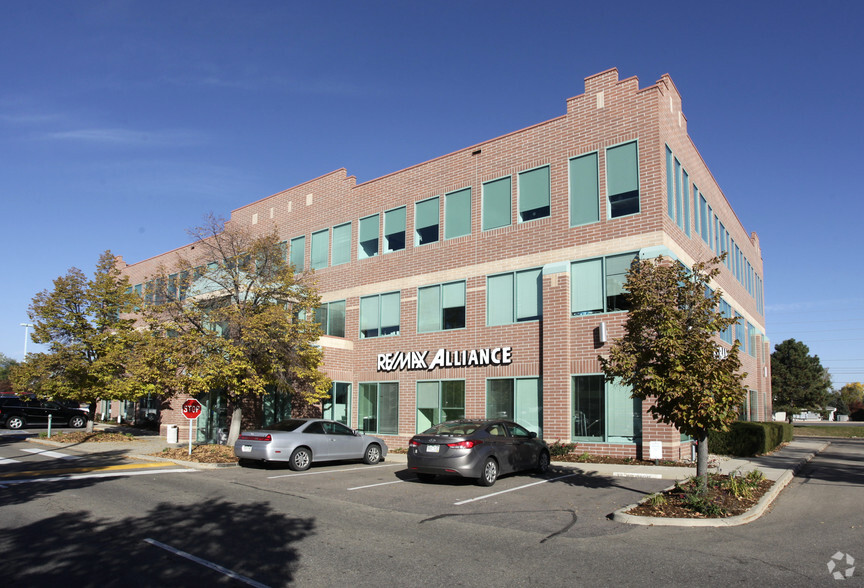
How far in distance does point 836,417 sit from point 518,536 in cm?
14566

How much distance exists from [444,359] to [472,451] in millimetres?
9668

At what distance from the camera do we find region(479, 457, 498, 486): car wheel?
13375 mm

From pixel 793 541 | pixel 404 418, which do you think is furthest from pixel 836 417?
pixel 793 541

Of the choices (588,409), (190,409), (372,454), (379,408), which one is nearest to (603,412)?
(588,409)

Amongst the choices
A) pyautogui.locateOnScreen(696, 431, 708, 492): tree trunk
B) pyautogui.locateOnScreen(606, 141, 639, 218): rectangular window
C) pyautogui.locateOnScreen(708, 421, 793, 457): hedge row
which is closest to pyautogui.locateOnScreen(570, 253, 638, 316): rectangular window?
pyautogui.locateOnScreen(606, 141, 639, 218): rectangular window

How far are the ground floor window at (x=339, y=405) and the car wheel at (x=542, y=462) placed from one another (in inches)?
468

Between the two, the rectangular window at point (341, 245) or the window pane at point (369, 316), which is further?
the rectangular window at point (341, 245)

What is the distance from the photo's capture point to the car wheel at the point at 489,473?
527 inches

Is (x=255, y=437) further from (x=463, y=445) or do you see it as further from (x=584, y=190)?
(x=584, y=190)

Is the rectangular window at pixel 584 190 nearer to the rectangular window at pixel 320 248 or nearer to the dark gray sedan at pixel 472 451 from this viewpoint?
the dark gray sedan at pixel 472 451

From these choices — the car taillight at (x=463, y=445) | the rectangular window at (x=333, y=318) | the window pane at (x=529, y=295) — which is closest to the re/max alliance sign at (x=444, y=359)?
the window pane at (x=529, y=295)

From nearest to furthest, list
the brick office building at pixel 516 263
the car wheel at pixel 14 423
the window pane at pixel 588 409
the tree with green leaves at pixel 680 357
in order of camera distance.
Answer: the tree with green leaves at pixel 680 357 → the window pane at pixel 588 409 → the brick office building at pixel 516 263 → the car wheel at pixel 14 423

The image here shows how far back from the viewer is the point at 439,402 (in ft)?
75.2

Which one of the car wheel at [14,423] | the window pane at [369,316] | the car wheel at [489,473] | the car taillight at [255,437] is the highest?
the window pane at [369,316]
